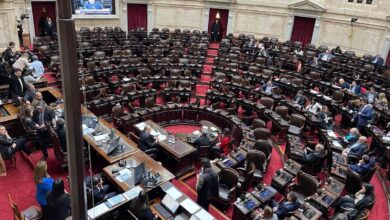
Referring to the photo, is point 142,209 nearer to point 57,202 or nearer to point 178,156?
point 57,202

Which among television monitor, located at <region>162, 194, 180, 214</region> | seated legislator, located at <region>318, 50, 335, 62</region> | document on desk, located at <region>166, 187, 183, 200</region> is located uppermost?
seated legislator, located at <region>318, 50, 335, 62</region>

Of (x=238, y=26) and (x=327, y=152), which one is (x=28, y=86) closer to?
(x=327, y=152)

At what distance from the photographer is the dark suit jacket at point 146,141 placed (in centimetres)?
1021

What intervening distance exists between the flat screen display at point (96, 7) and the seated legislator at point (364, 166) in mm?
20972

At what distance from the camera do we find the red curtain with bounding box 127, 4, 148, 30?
2597cm

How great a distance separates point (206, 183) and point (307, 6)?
19.4 meters

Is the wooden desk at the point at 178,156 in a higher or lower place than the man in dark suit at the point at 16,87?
lower

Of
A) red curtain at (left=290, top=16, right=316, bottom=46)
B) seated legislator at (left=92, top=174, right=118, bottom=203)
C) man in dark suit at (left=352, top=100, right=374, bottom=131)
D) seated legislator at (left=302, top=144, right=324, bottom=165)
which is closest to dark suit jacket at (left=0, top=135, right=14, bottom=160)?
seated legislator at (left=92, top=174, right=118, bottom=203)

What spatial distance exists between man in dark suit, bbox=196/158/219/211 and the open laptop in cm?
84

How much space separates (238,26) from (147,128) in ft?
58.7

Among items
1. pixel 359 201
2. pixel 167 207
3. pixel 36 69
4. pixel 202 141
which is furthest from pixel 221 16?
pixel 167 207

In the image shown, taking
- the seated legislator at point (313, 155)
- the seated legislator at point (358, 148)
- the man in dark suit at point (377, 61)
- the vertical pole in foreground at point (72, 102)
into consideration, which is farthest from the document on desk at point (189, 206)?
the man in dark suit at point (377, 61)

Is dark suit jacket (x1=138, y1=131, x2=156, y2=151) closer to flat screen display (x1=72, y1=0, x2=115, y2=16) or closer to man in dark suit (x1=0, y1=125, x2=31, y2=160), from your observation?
man in dark suit (x1=0, y1=125, x2=31, y2=160)

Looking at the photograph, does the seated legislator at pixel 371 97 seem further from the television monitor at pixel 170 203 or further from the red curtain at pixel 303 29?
the red curtain at pixel 303 29
